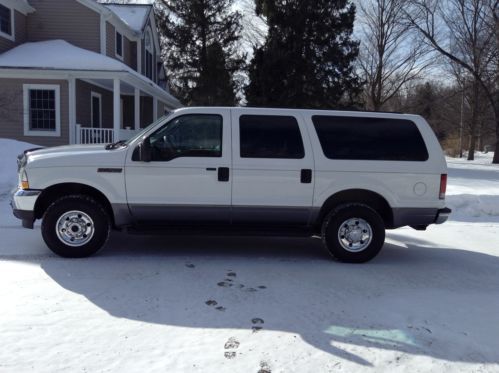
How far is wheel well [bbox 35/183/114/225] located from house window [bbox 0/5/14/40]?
14839 mm

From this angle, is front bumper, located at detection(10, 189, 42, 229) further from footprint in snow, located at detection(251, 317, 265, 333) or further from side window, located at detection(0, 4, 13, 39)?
side window, located at detection(0, 4, 13, 39)

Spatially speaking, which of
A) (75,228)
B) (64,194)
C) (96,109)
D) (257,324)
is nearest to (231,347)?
(257,324)

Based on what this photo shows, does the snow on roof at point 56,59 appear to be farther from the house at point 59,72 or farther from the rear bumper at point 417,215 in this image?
the rear bumper at point 417,215

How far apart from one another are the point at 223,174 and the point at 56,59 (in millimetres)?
13997

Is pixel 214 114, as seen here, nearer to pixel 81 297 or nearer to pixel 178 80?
pixel 81 297

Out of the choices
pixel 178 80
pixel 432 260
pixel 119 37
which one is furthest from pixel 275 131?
pixel 178 80

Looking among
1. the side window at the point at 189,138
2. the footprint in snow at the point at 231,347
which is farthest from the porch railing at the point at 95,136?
the footprint in snow at the point at 231,347

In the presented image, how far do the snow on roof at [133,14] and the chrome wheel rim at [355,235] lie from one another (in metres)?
20.6

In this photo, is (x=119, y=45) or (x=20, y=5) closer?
(x=20, y=5)

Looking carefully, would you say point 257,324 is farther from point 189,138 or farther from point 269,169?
point 189,138

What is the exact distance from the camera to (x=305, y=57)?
26.3 meters

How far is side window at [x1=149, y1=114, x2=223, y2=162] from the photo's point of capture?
241 inches

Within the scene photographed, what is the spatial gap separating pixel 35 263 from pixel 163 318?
2.45 metres

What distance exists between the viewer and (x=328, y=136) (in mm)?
6359
